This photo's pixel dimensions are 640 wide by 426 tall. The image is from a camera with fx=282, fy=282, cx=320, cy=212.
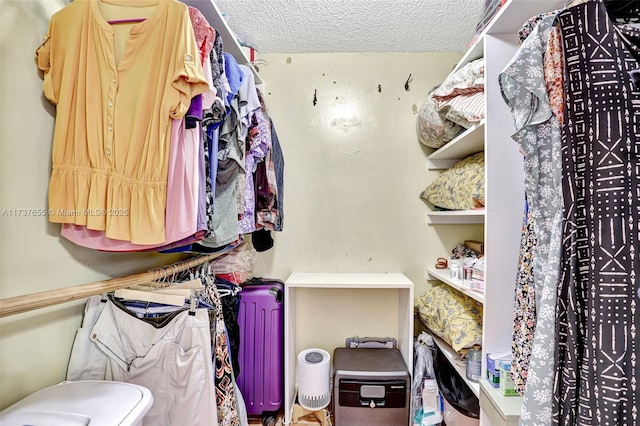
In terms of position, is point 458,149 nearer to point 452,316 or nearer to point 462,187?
point 462,187

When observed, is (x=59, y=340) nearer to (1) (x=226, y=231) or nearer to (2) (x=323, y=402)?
(1) (x=226, y=231)

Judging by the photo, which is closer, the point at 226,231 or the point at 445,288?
the point at 226,231

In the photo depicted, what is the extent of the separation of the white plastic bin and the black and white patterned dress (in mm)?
1018

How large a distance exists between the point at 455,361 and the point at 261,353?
1.03 m

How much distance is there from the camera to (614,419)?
58 centimetres

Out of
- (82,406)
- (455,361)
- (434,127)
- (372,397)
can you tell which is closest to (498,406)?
(455,361)

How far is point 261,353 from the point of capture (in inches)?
63.6

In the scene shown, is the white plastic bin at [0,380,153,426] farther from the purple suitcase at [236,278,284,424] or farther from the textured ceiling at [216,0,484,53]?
the textured ceiling at [216,0,484,53]

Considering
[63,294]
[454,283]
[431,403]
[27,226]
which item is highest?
[27,226]

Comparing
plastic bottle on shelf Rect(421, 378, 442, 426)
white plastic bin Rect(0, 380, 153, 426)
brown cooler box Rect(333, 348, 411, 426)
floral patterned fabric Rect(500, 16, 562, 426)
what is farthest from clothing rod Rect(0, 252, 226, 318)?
plastic bottle on shelf Rect(421, 378, 442, 426)

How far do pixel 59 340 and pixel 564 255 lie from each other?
1.45 m

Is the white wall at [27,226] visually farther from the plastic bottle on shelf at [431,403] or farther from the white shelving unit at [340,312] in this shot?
the plastic bottle on shelf at [431,403]

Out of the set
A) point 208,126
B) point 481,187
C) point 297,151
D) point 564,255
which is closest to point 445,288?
point 481,187

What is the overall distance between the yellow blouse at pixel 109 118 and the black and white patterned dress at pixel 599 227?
0.99 m
